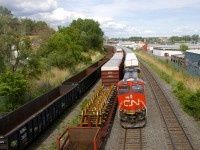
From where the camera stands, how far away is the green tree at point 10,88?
1978 cm

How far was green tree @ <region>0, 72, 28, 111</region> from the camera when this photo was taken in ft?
64.9

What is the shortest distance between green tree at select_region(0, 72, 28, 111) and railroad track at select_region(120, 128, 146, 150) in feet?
Answer: 29.7

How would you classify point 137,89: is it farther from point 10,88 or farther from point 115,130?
point 10,88

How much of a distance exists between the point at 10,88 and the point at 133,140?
10.2 meters

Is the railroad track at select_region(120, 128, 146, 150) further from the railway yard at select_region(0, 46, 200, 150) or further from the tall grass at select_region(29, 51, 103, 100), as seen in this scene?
the tall grass at select_region(29, 51, 103, 100)

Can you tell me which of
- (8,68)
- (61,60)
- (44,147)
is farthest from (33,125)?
(61,60)

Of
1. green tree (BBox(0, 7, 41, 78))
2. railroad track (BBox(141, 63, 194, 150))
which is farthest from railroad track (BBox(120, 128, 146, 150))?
green tree (BBox(0, 7, 41, 78))

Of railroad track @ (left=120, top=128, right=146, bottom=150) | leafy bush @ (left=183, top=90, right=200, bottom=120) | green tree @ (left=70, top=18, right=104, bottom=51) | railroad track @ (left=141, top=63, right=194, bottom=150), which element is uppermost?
green tree @ (left=70, top=18, right=104, bottom=51)

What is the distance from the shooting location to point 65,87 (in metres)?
23.8

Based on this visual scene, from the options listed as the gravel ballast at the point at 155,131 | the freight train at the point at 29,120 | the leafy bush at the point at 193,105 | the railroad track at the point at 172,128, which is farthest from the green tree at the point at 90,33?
the gravel ballast at the point at 155,131

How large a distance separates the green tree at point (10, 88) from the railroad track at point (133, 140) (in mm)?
9045

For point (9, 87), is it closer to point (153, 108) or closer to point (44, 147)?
point (44, 147)

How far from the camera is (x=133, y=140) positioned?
14.9 meters

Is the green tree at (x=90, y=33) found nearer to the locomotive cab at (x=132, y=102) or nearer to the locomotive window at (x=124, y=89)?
the locomotive window at (x=124, y=89)
